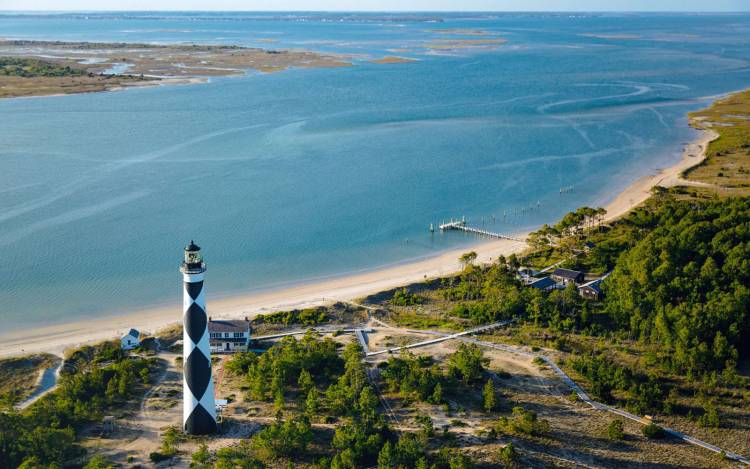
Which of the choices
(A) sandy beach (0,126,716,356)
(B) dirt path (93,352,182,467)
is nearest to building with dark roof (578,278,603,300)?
(A) sandy beach (0,126,716,356)

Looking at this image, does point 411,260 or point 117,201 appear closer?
point 411,260

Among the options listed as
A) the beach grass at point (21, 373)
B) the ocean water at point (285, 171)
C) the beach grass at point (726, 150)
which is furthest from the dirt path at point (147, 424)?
the beach grass at point (726, 150)

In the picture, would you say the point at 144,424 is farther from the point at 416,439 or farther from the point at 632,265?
the point at 632,265

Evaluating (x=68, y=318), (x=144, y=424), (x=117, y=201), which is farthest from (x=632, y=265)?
(x=117, y=201)

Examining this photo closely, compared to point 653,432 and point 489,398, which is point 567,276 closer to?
point 489,398

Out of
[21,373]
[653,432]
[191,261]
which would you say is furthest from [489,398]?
[21,373]

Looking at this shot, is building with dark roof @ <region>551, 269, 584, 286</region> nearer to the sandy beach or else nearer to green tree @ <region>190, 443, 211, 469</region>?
the sandy beach
